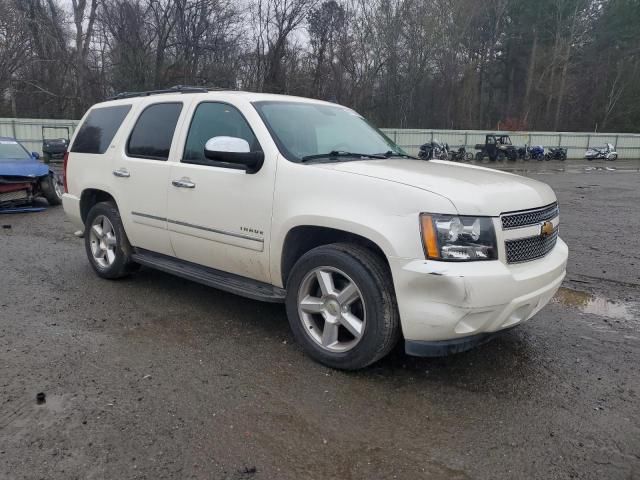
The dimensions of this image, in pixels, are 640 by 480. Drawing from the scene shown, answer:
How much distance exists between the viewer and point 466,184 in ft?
11.3

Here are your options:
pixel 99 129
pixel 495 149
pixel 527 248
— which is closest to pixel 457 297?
pixel 527 248

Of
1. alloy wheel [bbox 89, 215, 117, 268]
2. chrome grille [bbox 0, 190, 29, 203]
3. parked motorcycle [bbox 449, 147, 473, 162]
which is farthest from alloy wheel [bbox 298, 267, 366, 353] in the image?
parked motorcycle [bbox 449, 147, 473, 162]

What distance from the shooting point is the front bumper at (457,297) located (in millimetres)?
3084

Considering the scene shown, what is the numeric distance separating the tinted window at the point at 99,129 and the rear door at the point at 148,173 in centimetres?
33

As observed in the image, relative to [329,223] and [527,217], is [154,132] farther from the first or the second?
[527,217]

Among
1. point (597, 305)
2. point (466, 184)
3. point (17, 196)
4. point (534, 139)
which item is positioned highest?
point (534, 139)

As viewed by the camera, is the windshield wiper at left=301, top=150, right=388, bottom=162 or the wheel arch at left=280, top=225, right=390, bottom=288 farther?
the windshield wiper at left=301, top=150, right=388, bottom=162

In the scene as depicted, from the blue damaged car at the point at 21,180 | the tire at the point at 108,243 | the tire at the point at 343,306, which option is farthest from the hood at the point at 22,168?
the tire at the point at 343,306

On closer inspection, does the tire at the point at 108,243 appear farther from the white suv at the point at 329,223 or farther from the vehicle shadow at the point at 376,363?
the vehicle shadow at the point at 376,363

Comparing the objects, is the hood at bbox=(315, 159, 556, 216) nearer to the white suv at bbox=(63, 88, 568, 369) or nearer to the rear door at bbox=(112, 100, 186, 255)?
the white suv at bbox=(63, 88, 568, 369)

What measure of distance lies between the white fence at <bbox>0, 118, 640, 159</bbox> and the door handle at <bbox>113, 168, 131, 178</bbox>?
2344cm

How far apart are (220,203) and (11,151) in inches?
368

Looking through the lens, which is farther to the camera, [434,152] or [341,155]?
[434,152]

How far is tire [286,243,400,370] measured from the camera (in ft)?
11.0
